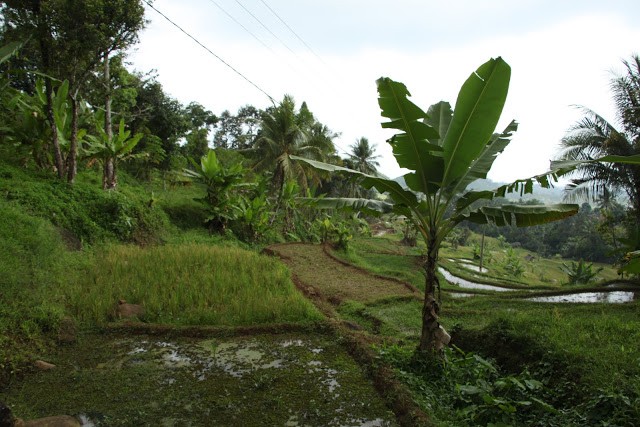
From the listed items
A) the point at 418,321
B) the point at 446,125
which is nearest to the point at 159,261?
the point at 418,321

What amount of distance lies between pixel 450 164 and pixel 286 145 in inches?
516

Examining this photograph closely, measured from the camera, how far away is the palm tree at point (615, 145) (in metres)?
12.1

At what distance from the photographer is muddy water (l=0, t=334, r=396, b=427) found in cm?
339

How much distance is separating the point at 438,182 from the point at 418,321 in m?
4.35

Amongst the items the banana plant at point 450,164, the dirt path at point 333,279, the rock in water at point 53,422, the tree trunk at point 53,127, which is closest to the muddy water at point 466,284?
the dirt path at point 333,279

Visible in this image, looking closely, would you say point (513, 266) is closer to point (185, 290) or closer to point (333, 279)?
point (333, 279)

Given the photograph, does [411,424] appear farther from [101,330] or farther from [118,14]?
[118,14]

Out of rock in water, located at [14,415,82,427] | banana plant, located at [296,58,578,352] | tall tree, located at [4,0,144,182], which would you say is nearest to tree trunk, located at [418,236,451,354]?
banana plant, located at [296,58,578,352]

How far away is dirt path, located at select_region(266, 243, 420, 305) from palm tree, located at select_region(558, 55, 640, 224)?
6736mm

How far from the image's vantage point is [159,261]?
25.0ft

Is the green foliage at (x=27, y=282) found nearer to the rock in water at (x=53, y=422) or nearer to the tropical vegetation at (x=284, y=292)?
the tropical vegetation at (x=284, y=292)

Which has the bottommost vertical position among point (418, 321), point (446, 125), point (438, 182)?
point (418, 321)

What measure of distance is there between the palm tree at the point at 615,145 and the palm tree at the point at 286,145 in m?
9.45

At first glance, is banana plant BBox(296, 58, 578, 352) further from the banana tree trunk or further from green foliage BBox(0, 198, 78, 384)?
the banana tree trunk
